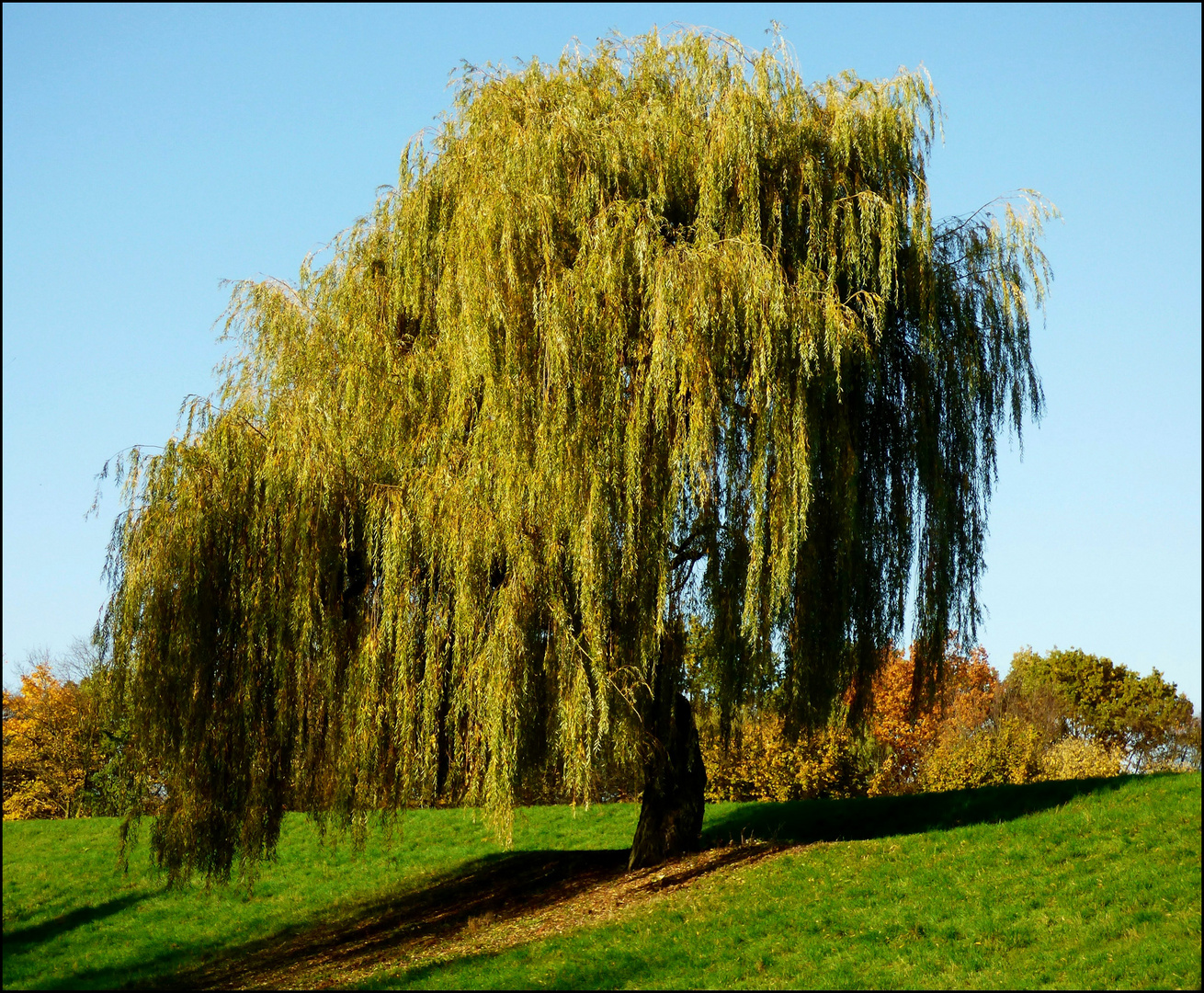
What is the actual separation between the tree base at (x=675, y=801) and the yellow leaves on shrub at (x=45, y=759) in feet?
68.3

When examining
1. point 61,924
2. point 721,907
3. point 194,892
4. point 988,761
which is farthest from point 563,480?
point 988,761

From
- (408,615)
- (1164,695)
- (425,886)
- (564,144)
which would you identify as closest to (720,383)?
(564,144)

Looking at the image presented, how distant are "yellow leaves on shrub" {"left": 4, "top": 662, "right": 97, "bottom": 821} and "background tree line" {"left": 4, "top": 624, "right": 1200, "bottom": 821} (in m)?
0.04

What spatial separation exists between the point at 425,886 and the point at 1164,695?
32157mm

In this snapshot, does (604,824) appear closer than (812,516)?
No

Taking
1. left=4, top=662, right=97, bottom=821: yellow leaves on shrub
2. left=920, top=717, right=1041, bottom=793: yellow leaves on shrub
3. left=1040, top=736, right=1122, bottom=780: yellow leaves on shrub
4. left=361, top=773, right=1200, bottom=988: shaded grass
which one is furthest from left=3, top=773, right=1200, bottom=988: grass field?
left=1040, top=736, right=1122, bottom=780: yellow leaves on shrub

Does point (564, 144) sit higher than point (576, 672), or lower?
higher

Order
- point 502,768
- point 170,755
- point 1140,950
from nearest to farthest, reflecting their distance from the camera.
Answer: point 1140,950
point 502,768
point 170,755

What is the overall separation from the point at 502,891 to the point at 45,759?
837 inches

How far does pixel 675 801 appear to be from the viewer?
51.1 feet

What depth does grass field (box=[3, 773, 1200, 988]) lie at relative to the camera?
10828mm

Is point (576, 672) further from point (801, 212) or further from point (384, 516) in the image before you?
point (801, 212)

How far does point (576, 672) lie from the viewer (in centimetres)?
1230

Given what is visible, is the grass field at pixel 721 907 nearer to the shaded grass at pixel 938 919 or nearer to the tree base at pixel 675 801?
the shaded grass at pixel 938 919
